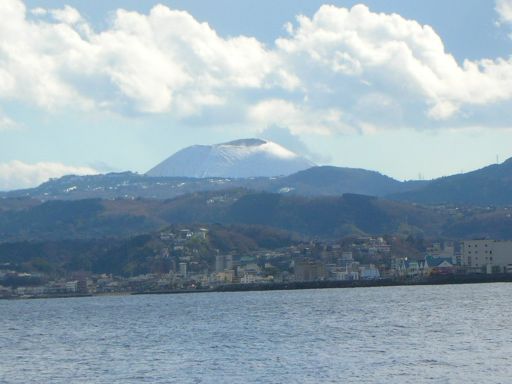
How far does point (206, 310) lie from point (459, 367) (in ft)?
232

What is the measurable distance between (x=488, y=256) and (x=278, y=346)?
12438cm

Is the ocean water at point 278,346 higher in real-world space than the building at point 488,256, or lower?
lower

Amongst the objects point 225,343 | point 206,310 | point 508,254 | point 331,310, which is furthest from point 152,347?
point 508,254

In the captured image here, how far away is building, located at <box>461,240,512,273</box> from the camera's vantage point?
606 ft

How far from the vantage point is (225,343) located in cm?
7550

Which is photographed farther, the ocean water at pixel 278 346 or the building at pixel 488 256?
the building at pixel 488 256

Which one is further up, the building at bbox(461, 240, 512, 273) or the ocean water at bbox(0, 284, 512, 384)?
the building at bbox(461, 240, 512, 273)

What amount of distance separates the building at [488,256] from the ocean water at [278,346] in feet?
232

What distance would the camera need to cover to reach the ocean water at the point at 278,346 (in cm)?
5672

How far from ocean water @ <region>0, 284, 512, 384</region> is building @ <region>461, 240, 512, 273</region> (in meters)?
70.6

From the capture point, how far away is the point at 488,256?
190 metres

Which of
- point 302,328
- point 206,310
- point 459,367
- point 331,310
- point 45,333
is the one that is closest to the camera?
point 459,367

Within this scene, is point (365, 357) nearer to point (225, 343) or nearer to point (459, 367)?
point (459, 367)

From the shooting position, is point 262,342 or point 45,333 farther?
point 45,333
